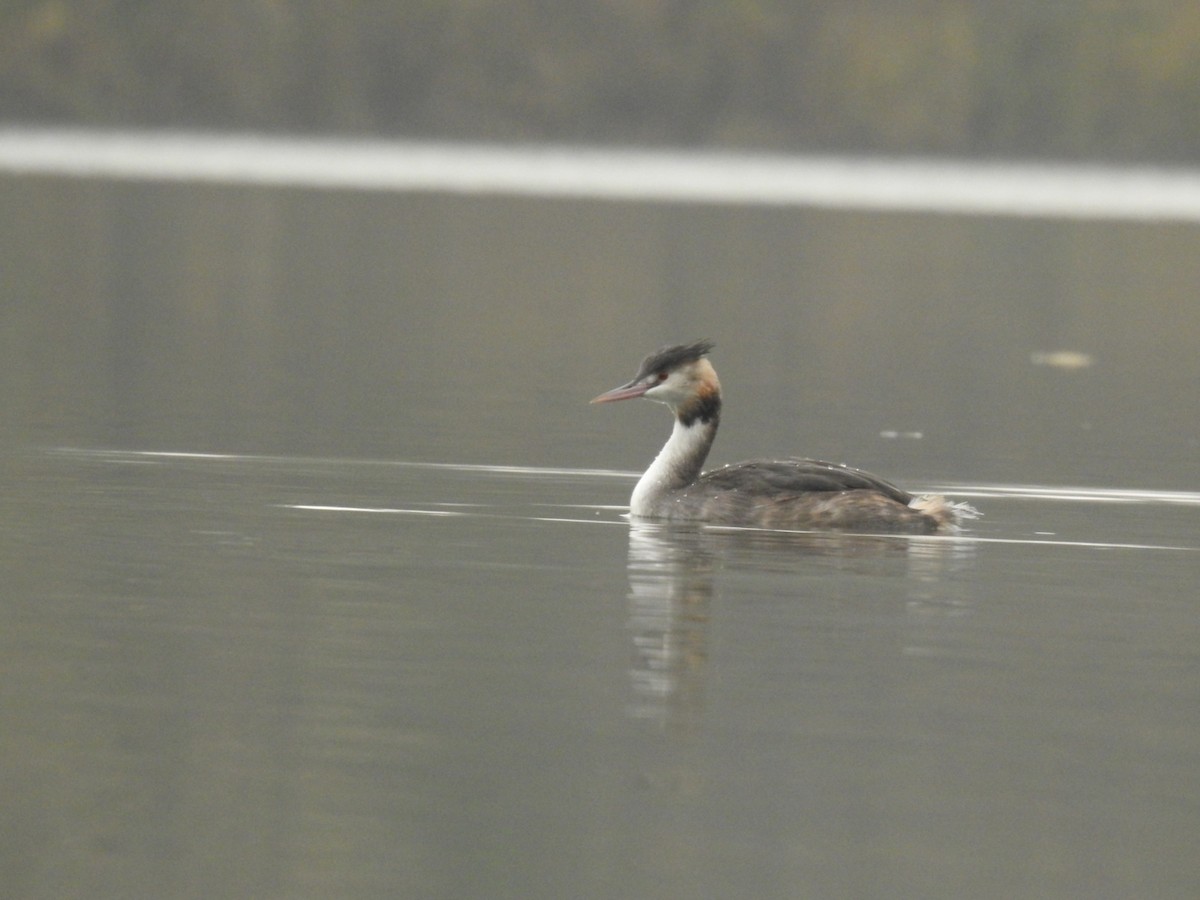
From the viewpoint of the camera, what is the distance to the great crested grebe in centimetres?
1330

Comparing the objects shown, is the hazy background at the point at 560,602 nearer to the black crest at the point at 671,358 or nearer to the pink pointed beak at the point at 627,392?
the pink pointed beak at the point at 627,392

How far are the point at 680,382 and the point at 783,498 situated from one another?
→ 1152 mm

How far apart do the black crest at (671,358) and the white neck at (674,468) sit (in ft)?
0.90

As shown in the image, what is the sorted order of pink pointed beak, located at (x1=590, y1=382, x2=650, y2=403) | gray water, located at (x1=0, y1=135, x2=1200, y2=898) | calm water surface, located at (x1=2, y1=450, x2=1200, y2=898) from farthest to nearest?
pink pointed beak, located at (x1=590, y1=382, x2=650, y2=403) → gray water, located at (x1=0, y1=135, x2=1200, y2=898) → calm water surface, located at (x1=2, y1=450, x2=1200, y2=898)


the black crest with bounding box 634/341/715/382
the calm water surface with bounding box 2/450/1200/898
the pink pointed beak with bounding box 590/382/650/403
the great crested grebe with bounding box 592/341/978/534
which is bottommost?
the calm water surface with bounding box 2/450/1200/898

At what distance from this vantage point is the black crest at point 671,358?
14.2 m

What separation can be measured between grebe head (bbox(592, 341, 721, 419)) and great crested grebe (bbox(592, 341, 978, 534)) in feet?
0.74

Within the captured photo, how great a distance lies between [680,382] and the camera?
1437 cm

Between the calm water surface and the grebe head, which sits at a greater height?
the grebe head

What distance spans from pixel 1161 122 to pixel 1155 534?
10773 centimetres

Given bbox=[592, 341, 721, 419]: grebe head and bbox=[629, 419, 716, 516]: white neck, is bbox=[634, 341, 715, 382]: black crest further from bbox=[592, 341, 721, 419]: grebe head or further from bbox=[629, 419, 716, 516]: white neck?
bbox=[629, 419, 716, 516]: white neck

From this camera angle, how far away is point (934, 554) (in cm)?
1273

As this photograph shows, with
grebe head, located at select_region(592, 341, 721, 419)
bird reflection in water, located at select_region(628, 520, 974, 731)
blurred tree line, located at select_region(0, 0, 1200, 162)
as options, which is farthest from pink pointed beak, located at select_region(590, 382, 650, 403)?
blurred tree line, located at select_region(0, 0, 1200, 162)

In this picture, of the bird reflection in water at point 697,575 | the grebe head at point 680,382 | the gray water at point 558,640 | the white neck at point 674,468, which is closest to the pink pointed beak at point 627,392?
the grebe head at point 680,382
